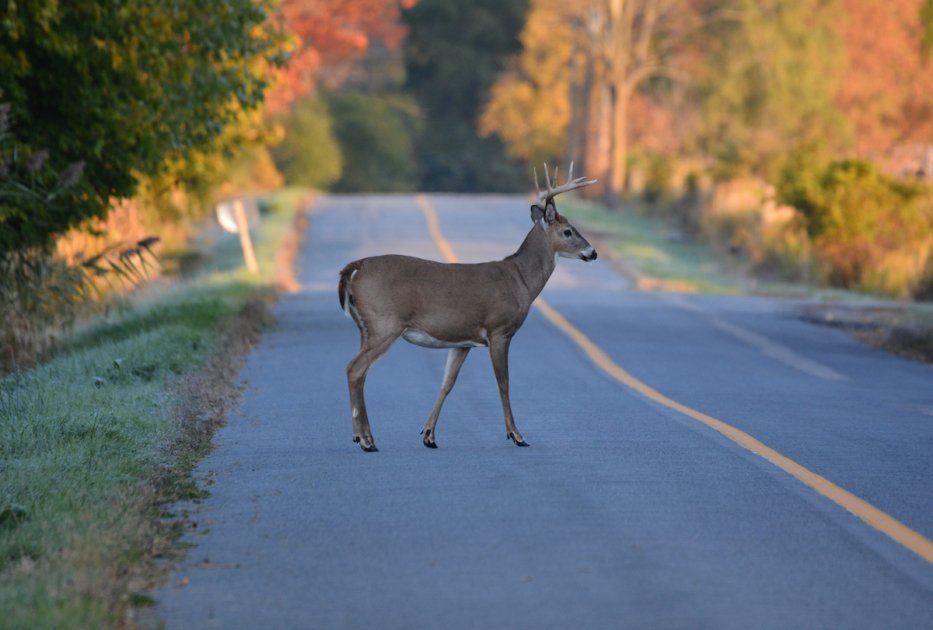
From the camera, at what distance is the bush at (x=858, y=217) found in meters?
34.8

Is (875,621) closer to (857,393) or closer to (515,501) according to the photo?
(515,501)

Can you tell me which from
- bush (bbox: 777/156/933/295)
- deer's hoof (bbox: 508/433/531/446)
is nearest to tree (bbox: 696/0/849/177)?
bush (bbox: 777/156/933/295)

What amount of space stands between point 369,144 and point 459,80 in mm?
6238

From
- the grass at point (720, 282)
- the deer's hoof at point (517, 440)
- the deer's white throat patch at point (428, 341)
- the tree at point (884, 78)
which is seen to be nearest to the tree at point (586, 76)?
the grass at point (720, 282)

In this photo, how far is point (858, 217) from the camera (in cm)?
3519

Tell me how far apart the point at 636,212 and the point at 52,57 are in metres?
41.6

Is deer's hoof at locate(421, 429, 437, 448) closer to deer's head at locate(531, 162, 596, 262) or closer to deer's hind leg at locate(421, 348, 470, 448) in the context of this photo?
deer's hind leg at locate(421, 348, 470, 448)

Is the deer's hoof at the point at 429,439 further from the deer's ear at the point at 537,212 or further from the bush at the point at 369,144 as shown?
the bush at the point at 369,144

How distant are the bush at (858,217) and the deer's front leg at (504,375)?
2299 cm

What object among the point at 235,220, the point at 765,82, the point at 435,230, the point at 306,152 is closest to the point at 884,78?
the point at 765,82

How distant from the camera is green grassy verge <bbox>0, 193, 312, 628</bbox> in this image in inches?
293

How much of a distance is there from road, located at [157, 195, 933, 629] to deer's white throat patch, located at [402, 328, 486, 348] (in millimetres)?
684

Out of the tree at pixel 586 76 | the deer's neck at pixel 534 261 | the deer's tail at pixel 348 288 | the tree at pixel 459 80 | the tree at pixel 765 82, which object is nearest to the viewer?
the deer's tail at pixel 348 288

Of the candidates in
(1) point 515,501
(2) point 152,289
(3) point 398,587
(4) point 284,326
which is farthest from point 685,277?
(3) point 398,587
